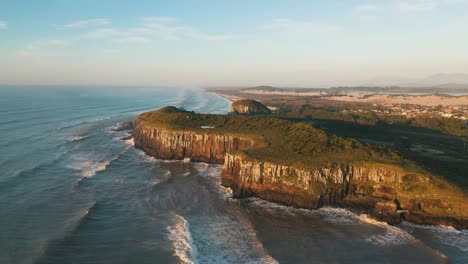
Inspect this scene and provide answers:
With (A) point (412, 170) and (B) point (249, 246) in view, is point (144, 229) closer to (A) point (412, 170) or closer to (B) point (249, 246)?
(B) point (249, 246)

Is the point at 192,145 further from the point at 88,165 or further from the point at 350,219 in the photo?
the point at 350,219

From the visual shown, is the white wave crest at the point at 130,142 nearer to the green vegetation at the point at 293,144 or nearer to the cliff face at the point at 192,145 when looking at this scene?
the green vegetation at the point at 293,144

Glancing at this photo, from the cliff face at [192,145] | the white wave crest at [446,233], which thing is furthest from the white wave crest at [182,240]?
the cliff face at [192,145]

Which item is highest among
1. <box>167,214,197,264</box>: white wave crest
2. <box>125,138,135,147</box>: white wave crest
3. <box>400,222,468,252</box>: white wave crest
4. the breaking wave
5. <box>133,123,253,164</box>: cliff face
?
<box>133,123,253,164</box>: cliff face

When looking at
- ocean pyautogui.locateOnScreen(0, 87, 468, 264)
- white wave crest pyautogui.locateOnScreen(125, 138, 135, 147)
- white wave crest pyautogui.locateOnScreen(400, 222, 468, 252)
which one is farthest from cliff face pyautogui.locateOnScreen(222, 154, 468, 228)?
white wave crest pyautogui.locateOnScreen(125, 138, 135, 147)

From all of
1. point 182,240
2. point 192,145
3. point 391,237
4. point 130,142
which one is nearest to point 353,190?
point 391,237

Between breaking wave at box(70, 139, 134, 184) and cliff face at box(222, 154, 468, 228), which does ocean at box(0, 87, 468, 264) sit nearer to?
breaking wave at box(70, 139, 134, 184)

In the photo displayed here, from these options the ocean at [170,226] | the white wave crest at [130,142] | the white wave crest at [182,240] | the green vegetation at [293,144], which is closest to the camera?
the white wave crest at [182,240]
